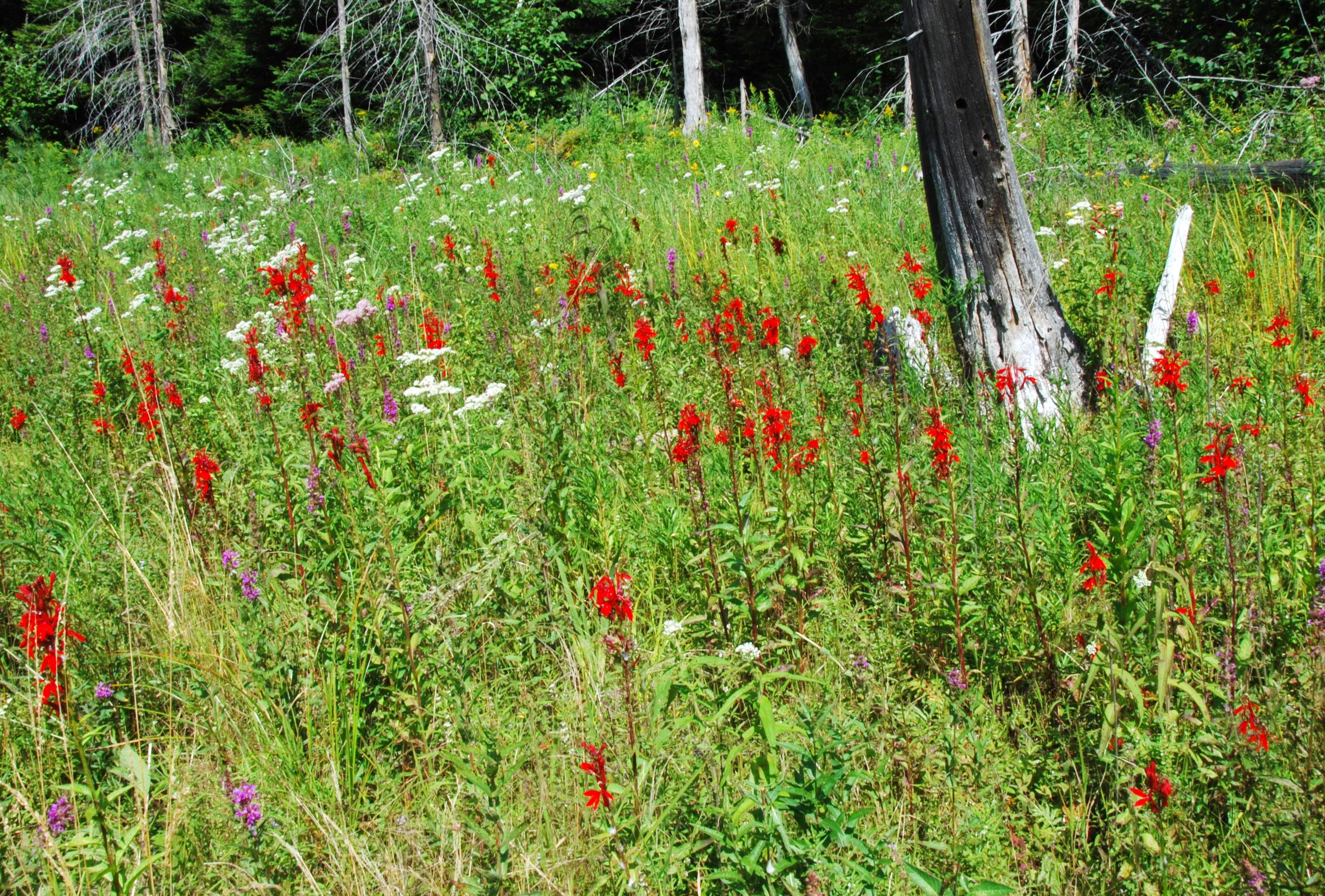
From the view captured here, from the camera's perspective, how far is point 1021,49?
1149 cm

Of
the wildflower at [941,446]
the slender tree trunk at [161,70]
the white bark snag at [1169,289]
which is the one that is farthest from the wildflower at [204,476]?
the slender tree trunk at [161,70]

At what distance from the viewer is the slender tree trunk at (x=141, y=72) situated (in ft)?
67.8

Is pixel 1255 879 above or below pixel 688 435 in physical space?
below

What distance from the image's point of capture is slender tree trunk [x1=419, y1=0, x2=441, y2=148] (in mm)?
12727

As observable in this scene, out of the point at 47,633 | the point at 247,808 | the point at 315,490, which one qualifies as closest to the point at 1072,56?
the point at 315,490

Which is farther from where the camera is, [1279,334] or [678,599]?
[1279,334]

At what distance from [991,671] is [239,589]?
2.44 meters

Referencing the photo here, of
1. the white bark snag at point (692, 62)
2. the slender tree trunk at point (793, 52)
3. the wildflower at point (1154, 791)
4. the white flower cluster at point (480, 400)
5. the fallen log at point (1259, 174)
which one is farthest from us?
the slender tree trunk at point (793, 52)

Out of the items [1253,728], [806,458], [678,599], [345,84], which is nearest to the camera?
[1253,728]

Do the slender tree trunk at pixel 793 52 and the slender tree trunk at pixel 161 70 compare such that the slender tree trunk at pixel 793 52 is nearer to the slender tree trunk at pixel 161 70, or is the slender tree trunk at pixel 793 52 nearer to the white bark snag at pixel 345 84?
the white bark snag at pixel 345 84

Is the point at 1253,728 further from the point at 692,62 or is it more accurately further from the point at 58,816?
the point at 692,62

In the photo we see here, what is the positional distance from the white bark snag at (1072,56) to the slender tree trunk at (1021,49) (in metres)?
0.44

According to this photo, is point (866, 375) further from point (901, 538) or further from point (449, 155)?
point (449, 155)

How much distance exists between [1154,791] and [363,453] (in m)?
2.30
